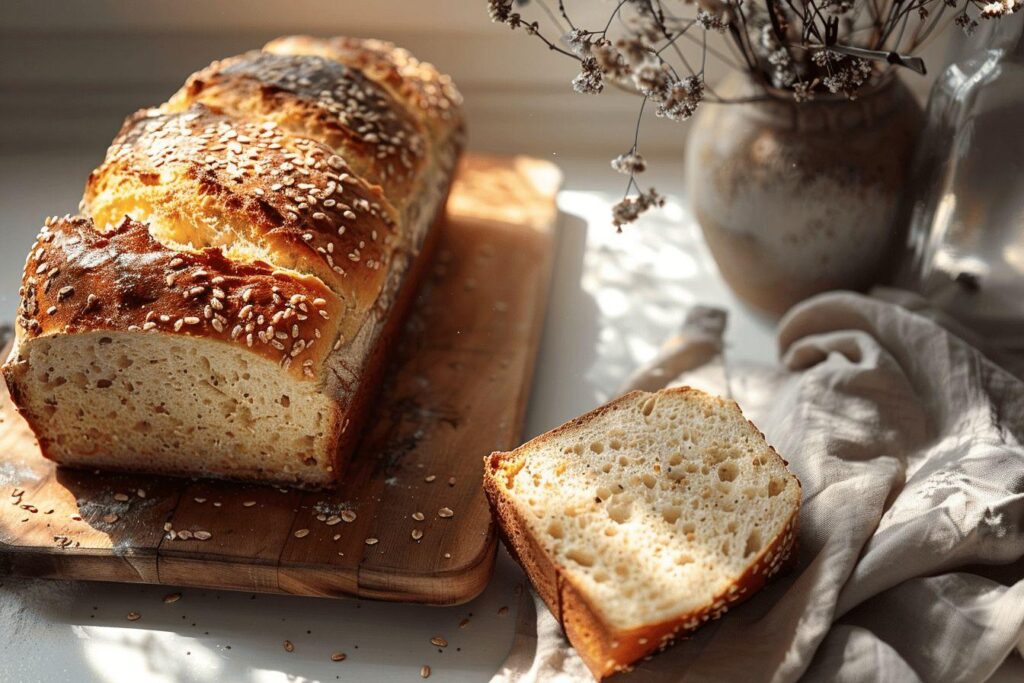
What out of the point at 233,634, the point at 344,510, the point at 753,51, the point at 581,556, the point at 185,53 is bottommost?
the point at 233,634

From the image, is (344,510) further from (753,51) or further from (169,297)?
(753,51)

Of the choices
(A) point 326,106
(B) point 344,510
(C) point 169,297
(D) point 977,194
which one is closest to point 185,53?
(A) point 326,106

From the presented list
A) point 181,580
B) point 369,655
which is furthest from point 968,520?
point 181,580

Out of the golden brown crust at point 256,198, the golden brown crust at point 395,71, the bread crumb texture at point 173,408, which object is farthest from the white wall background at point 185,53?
the bread crumb texture at point 173,408

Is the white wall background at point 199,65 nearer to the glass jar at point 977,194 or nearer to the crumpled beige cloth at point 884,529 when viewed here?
the glass jar at point 977,194

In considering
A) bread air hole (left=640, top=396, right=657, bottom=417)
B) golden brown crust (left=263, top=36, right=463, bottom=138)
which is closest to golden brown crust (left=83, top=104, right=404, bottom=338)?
golden brown crust (left=263, top=36, right=463, bottom=138)

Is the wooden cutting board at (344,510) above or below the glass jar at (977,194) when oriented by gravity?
below

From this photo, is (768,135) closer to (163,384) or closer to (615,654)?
(615,654)
